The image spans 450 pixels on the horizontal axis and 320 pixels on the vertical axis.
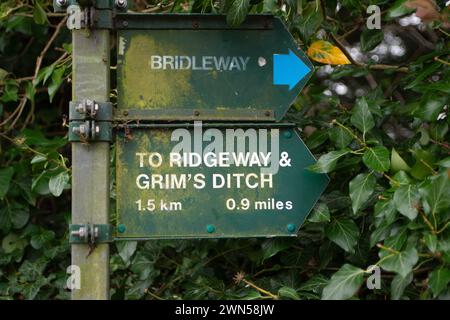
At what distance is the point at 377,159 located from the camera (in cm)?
237

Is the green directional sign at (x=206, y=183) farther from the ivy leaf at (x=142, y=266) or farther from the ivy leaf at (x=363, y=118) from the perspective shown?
the ivy leaf at (x=142, y=266)

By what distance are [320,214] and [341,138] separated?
342 mm

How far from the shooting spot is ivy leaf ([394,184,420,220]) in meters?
2.15

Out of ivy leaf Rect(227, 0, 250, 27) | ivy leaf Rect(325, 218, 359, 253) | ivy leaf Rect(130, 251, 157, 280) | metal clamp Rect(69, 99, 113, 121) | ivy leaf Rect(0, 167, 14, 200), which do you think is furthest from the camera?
ivy leaf Rect(0, 167, 14, 200)

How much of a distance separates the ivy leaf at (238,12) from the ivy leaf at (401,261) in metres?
0.83

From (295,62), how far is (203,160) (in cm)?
42

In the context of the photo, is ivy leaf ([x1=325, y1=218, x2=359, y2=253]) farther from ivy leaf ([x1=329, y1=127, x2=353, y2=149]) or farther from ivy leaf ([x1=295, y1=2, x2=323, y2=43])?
ivy leaf ([x1=295, y1=2, x2=323, y2=43])

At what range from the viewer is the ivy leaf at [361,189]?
235cm

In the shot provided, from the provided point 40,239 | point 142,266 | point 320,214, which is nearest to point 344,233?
point 320,214

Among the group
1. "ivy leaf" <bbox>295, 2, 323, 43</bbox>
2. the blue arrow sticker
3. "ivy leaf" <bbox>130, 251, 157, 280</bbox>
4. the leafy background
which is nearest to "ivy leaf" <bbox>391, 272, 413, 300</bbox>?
the leafy background

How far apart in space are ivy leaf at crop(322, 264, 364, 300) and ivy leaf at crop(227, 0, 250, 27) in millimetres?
815

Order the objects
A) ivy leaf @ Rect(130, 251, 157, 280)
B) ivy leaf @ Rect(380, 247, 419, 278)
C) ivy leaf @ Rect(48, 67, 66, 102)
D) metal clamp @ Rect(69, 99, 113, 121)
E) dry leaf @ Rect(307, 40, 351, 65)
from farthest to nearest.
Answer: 1. ivy leaf @ Rect(130, 251, 157, 280)
2. ivy leaf @ Rect(48, 67, 66, 102)
3. dry leaf @ Rect(307, 40, 351, 65)
4. metal clamp @ Rect(69, 99, 113, 121)
5. ivy leaf @ Rect(380, 247, 419, 278)

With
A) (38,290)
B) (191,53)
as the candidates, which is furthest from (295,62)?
(38,290)

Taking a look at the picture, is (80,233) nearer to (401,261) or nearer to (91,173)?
(91,173)
